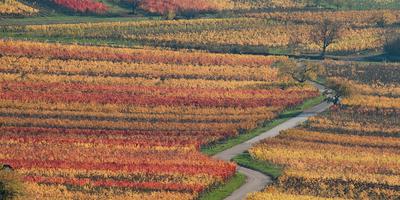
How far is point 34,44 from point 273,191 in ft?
225

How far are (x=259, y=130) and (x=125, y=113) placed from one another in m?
14.0

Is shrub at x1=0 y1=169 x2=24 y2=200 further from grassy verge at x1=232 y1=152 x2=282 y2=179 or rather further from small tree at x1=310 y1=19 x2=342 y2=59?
small tree at x1=310 y1=19 x2=342 y2=59

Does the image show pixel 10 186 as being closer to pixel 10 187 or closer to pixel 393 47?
pixel 10 187

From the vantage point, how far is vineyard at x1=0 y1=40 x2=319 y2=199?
282ft

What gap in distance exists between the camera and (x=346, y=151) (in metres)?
102

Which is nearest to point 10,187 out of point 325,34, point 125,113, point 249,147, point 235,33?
point 249,147

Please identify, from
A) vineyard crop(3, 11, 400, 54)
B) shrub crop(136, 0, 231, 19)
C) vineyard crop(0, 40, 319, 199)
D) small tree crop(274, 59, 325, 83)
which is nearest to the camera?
vineyard crop(0, 40, 319, 199)

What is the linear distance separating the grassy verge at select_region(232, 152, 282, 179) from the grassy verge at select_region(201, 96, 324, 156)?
3.32m

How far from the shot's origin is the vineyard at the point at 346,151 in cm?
8575

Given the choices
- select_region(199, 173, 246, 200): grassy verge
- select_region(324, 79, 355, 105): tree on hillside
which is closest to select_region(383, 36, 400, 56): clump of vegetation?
select_region(324, 79, 355, 105): tree on hillside

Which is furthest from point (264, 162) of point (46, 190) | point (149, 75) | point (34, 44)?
point (34, 44)

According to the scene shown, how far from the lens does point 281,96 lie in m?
129

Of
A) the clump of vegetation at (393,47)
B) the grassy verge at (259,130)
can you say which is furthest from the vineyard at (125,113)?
the clump of vegetation at (393,47)

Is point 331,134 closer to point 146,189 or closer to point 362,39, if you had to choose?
point 146,189
